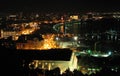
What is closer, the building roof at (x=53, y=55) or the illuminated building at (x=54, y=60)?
the illuminated building at (x=54, y=60)

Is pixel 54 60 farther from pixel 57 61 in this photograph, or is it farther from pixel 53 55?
pixel 53 55

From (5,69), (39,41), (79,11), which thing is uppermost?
(5,69)

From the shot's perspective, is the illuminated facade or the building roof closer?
the illuminated facade

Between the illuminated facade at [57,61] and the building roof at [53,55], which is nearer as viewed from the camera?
the illuminated facade at [57,61]

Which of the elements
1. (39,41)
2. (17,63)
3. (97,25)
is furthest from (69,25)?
(17,63)

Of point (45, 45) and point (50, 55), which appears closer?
point (50, 55)

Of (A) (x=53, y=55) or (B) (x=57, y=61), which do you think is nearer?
(B) (x=57, y=61)

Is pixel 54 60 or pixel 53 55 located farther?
pixel 53 55

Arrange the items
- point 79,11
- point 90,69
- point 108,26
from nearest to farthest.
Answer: point 90,69, point 108,26, point 79,11

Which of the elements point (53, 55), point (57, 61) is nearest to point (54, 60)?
point (57, 61)

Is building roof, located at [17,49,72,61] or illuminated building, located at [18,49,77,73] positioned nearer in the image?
illuminated building, located at [18,49,77,73]

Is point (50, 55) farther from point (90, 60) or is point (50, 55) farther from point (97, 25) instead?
point (97, 25)
